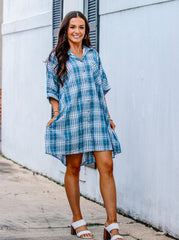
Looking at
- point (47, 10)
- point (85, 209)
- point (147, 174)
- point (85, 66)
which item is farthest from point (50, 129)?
point (47, 10)

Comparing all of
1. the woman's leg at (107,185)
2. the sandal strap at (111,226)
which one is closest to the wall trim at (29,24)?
the woman's leg at (107,185)

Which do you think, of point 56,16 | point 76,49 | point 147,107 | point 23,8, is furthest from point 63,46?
point 23,8

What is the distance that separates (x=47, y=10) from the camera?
26.2 feet

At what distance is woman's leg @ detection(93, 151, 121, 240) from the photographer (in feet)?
14.7

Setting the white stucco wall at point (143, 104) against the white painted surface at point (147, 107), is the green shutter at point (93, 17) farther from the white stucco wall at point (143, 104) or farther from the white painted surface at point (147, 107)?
the white painted surface at point (147, 107)

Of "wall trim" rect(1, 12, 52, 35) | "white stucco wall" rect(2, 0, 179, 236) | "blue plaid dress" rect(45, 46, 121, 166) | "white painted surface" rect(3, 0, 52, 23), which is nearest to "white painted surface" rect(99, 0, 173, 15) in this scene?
"white stucco wall" rect(2, 0, 179, 236)

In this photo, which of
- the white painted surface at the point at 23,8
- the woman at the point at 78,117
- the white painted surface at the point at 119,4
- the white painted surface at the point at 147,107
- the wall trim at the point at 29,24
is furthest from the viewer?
the white painted surface at the point at 23,8

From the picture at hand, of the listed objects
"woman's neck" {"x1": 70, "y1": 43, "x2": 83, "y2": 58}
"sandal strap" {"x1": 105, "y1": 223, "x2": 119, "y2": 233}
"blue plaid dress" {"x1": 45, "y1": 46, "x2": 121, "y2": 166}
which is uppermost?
"woman's neck" {"x1": 70, "y1": 43, "x2": 83, "y2": 58}

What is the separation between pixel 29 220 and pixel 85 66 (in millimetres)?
1606

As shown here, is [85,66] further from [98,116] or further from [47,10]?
[47,10]

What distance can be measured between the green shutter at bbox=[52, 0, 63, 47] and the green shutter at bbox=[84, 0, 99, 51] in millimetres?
921

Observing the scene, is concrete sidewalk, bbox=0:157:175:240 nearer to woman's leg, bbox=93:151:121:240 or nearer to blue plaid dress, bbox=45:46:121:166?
woman's leg, bbox=93:151:121:240

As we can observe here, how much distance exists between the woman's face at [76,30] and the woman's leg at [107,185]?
918mm

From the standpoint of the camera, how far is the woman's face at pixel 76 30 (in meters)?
4.67
